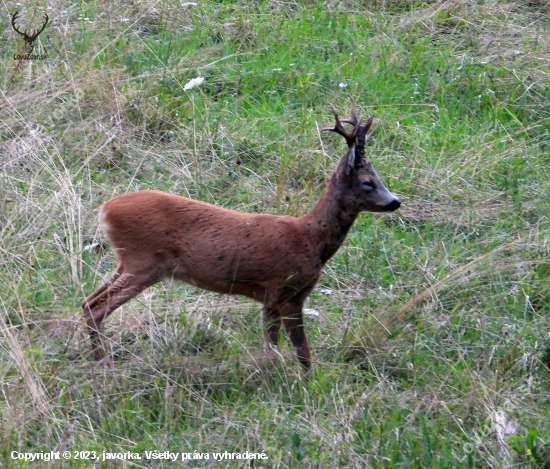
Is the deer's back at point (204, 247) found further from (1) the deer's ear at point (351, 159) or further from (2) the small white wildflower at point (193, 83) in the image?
(2) the small white wildflower at point (193, 83)

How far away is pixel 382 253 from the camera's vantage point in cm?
557

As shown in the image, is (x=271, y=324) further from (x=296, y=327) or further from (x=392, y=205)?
(x=392, y=205)

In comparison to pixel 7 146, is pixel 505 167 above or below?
below

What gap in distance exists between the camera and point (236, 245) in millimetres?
4703

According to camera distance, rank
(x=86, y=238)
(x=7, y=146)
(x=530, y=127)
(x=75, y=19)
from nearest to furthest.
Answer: (x=86, y=238) < (x=7, y=146) < (x=530, y=127) < (x=75, y=19)

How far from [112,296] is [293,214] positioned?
62.3 inches

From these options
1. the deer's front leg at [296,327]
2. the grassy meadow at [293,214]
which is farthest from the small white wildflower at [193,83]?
the deer's front leg at [296,327]

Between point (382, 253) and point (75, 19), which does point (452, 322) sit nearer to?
point (382, 253)

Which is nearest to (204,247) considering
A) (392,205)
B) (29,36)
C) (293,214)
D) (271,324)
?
(271,324)

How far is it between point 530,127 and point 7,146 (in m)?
3.94

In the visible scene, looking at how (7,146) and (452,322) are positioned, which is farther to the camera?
(7,146)

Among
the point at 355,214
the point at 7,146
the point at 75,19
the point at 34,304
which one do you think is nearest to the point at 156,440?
the point at 34,304

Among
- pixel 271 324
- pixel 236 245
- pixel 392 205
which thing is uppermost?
pixel 392 205

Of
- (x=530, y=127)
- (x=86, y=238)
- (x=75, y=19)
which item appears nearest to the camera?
(x=86, y=238)
